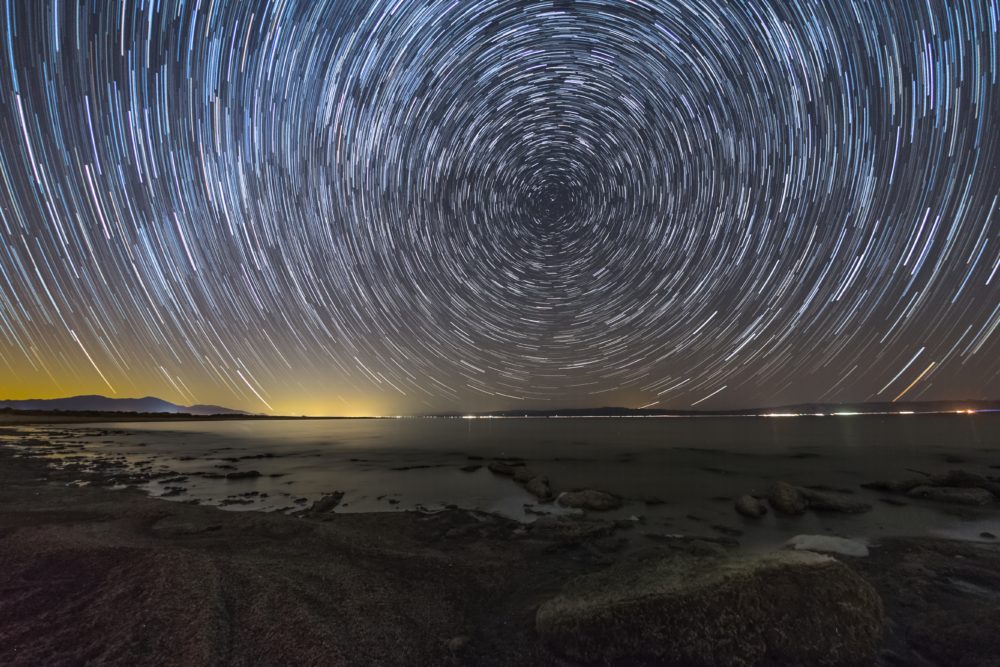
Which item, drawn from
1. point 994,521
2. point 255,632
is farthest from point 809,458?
point 255,632

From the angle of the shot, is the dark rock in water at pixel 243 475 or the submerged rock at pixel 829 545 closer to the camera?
the submerged rock at pixel 829 545

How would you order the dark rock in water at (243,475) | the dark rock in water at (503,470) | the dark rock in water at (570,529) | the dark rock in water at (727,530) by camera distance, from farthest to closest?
the dark rock in water at (503,470)
the dark rock in water at (243,475)
the dark rock in water at (727,530)
the dark rock in water at (570,529)

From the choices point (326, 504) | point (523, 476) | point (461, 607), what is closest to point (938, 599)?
point (461, 607)

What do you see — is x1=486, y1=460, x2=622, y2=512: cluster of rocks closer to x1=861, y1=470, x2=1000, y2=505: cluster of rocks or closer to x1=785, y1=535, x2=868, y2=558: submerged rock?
x1=785, y1=535, x2=868, y2=558: submerged rock

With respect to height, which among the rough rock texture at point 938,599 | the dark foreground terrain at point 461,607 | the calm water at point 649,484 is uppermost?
the dark foreground terrain at point 461,607

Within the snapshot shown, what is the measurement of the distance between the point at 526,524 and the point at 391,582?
4.81 metres

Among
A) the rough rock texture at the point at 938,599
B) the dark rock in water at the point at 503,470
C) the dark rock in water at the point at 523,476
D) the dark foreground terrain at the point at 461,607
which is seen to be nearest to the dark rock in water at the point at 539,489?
the dark rock in water at the point at 523,476

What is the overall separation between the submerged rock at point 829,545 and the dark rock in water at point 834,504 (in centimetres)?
369

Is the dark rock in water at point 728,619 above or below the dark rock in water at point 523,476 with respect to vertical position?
above

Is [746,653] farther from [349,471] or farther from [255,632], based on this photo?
[349,471]

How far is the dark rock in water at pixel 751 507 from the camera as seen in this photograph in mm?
11797

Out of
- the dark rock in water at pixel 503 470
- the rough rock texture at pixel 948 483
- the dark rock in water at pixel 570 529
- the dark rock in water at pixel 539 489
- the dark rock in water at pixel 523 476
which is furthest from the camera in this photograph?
the dark rock in water at pixel 503 470

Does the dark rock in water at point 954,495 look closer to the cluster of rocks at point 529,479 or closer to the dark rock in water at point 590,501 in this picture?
the dark rock in water at point 590,501

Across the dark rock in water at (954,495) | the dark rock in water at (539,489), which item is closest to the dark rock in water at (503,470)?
the dark rock in water at (539,489)
